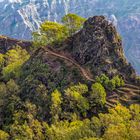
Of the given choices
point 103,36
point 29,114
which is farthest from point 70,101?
point 103,36

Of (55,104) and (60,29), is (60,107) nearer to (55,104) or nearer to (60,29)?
(55,104)

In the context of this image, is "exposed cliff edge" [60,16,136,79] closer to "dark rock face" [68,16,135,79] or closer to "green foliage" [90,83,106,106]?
"dark rock face" [68,16,135,79]

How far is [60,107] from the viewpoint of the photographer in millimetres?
131875

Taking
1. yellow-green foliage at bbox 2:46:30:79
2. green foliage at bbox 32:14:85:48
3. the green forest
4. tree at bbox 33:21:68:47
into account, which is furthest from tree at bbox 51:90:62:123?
tree at bbox 33:21:68:47

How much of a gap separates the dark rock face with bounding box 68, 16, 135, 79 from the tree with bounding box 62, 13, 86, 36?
19477 mm

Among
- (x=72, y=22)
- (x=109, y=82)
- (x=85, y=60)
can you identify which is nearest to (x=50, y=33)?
(x=72, y=22)

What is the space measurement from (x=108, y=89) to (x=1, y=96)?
1558 inches

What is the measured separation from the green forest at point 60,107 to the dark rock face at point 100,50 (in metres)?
3.70

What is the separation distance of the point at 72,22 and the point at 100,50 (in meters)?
35.5

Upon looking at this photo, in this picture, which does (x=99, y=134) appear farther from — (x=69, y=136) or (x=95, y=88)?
(x=95, y=88)

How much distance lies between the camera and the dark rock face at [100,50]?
477 ft

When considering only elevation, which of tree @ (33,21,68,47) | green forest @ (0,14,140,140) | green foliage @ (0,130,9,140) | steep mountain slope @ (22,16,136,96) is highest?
tree @ (33,21,68,47)

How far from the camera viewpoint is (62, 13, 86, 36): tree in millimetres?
176625

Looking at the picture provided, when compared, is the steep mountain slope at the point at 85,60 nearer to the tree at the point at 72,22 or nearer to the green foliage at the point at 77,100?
the green foliage at the point at 77,100
